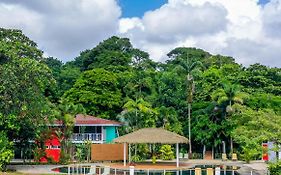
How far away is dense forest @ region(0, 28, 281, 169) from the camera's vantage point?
1228 inches

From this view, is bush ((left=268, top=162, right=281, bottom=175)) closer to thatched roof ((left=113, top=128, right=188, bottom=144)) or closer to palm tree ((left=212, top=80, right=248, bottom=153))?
thatched roof ((left=113, top=128, right=188, bottom=144))

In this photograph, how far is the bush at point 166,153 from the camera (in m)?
45.2

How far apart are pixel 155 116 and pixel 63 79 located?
1967cm

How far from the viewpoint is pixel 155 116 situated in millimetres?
45156

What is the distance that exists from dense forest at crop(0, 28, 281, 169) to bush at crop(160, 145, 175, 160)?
74.3 inches

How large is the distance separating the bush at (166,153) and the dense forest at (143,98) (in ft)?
6.19

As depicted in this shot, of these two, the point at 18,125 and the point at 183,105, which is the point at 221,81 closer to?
the point at 183,105

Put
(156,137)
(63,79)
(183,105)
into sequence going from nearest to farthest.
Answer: (156,137), (183,105), (63,79)

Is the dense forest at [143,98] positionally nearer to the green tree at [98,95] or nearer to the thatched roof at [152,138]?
the green tree at [98,95]

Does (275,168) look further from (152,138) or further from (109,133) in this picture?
(109,133)

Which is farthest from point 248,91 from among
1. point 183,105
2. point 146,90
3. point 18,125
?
point 18,125

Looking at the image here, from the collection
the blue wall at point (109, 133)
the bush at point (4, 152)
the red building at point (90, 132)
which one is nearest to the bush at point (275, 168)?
the bush at point (4, 152)

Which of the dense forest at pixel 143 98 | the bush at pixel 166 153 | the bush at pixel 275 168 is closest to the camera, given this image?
the bush at pixel 275 168

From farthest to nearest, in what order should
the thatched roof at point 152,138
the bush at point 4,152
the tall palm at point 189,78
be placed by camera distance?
1. the tall palm at point 189,78
2. the thatched roof at point 152,138
3. the bush at point 4,152
